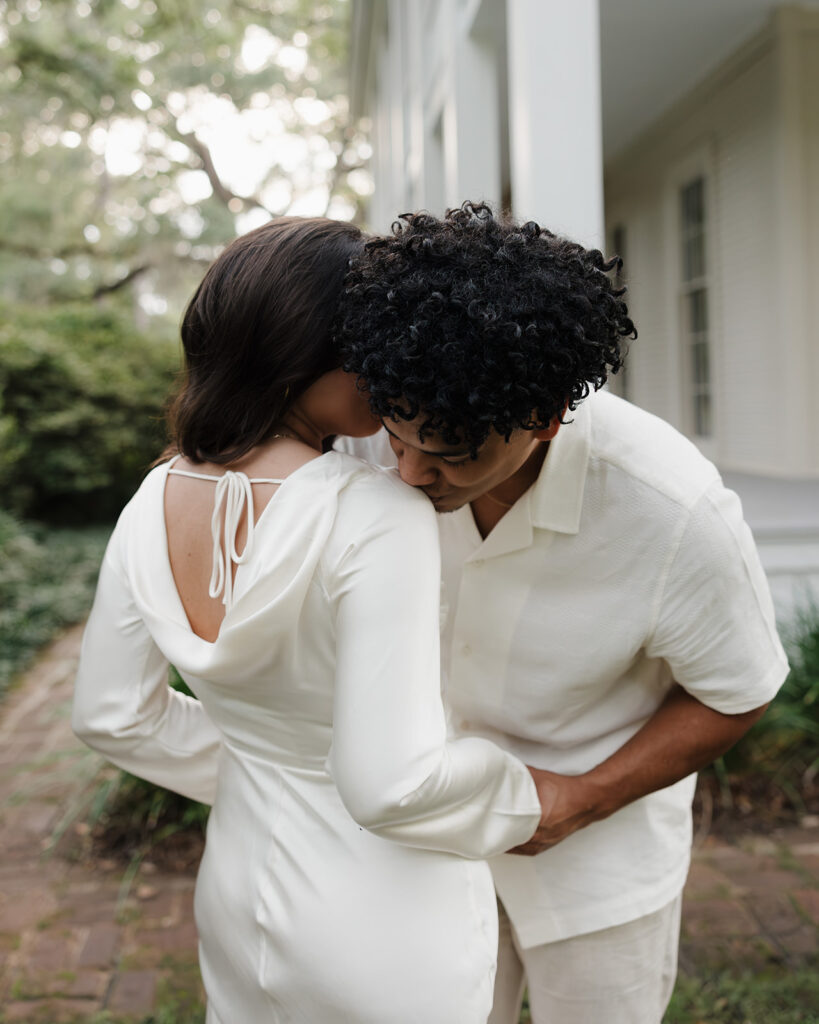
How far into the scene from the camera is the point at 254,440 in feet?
4.97

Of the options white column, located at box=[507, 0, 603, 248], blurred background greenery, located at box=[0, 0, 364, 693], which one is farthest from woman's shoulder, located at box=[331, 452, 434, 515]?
blurred background greenery, located at box=[0, 0, 364, 693]

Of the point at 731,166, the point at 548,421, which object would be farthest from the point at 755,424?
the point at 548,421

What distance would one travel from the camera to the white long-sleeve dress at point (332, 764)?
4.19ft

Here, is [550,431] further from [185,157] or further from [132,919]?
[185,157]

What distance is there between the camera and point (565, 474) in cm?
162

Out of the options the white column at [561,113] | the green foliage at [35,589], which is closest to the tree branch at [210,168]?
the green foliage at [35,589]

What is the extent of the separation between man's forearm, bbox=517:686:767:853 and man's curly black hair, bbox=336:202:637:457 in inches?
29.3

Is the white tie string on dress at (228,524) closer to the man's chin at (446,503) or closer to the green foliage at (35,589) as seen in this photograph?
the man's chin at (446,503)

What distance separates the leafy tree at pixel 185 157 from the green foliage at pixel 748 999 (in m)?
20.5

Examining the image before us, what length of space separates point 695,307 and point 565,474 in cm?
860

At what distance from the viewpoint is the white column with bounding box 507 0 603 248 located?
3.71m

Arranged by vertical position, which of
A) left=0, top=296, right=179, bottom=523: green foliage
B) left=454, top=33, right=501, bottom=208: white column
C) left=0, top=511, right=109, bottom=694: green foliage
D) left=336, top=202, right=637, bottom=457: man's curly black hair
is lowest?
left=0, top=511, right=109, bottom=694: green foliage

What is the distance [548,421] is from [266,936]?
928 millimetres

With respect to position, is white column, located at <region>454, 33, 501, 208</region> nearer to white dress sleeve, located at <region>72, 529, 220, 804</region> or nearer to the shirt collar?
the shirt collar
